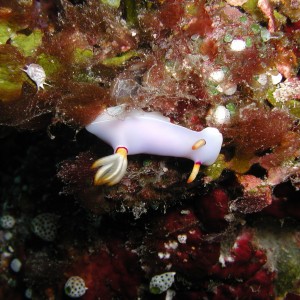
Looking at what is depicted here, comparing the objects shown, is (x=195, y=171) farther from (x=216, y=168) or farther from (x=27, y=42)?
(x=27, y=42)

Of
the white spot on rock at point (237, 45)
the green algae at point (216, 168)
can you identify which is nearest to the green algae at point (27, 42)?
the white spot on rock at point (237, 45)

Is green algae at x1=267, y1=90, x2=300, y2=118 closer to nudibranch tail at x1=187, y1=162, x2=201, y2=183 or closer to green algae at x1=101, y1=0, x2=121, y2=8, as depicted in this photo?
nudibranch tail at x1=187, y1=162, x2=201, y2=183

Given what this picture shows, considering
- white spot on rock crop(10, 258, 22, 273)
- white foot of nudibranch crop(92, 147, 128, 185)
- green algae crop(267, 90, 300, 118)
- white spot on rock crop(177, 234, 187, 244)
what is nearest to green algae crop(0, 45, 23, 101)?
white foot of nudibranch crop(92, 147, 128, 185)

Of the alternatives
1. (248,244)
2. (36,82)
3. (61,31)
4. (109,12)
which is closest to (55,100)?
(36,82)

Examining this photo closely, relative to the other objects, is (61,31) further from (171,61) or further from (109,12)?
(171,61)

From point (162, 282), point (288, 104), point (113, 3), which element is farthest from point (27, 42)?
point (162, 282)

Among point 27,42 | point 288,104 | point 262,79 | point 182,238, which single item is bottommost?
point 182,238
